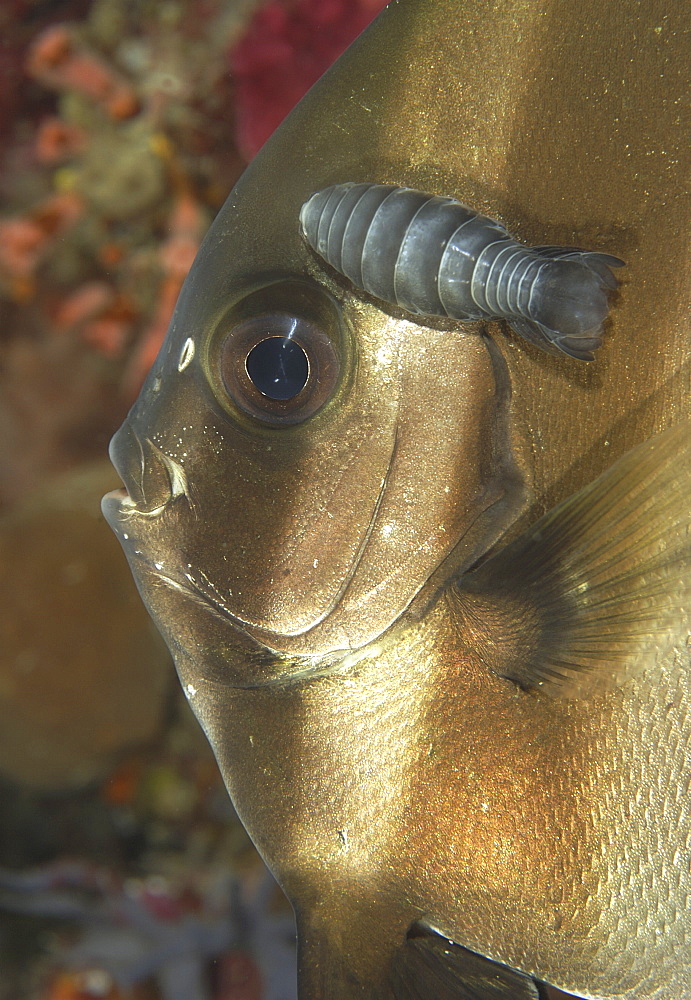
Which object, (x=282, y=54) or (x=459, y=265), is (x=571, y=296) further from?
(x=282, y=54)

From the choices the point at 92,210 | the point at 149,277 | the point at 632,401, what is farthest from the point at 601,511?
the point at 92,210

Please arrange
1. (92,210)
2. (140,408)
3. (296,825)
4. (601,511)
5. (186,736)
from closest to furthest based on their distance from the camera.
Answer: (601,511)
(140,408)
(296,825)
(92,210)
(186,736)

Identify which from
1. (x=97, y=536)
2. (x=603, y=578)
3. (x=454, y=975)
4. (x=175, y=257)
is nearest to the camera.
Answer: (x=603, y=578)

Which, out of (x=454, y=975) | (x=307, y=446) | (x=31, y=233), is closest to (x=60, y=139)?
(x=31, y=233)

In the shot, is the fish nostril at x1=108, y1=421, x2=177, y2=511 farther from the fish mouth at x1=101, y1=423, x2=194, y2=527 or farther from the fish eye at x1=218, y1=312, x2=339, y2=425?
the fish eye at x1=218, y1=312, x2=339, y2=425

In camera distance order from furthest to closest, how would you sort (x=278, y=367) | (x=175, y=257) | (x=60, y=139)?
(x=60, y=139) < (x=175, y=257) < (x=278, y=367)

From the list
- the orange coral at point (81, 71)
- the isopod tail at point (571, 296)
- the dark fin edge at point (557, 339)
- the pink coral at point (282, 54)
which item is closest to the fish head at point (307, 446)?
the dark fin edge at point (557, 339)

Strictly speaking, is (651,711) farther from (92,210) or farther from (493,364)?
(92,210)
